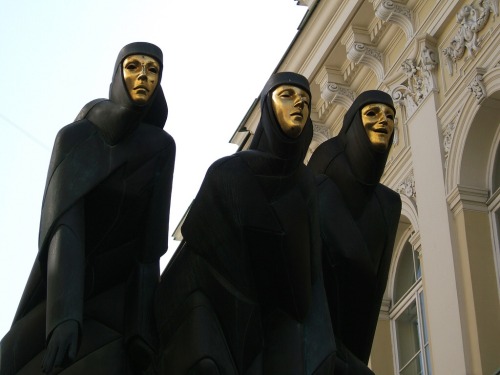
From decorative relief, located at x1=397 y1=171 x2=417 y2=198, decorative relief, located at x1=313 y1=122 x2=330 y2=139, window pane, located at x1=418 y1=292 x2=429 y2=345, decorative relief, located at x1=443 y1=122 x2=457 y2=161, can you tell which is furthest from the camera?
decorative relief, located at x1=313 y1=122 x2=330 y2=139

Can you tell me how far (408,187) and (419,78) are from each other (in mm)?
1369

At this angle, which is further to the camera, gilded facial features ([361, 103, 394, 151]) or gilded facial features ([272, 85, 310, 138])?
gilded facial features ([361, 103, 394, 151])

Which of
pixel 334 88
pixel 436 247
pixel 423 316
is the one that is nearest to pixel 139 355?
pixel 436 247

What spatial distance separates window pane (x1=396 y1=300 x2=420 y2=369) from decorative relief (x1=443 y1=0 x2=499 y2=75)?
2945mm

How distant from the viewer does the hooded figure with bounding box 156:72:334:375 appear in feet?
22.9

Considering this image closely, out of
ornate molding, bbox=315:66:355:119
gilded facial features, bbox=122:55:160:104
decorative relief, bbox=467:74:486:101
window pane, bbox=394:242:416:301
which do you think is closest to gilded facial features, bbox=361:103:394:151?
gilded facial features, bbox=122:55:160:104

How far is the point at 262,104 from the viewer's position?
7.34 metres

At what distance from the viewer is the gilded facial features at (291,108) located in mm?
7113

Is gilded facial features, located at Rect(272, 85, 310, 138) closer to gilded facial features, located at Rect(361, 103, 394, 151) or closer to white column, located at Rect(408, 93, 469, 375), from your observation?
gilded facial features, located at Rect(361, 103, 394, 151)

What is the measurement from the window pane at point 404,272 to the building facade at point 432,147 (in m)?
0.02

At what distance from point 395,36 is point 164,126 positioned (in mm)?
11966

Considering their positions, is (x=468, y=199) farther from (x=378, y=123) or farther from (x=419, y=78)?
(x=378, y=123)

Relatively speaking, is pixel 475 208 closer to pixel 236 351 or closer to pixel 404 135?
pixel 404 135

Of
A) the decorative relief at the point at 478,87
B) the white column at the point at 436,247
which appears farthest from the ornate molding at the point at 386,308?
the decorative relief at the point at 478,87
